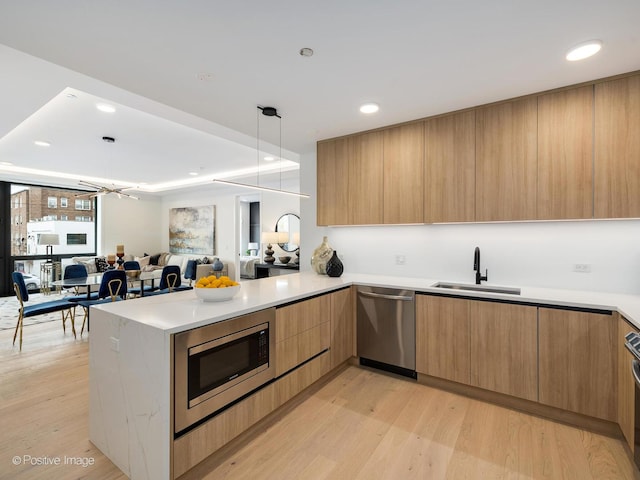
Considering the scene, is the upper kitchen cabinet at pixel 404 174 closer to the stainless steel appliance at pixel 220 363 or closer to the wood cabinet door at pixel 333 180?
the wood cabinet door at pixel 333 180

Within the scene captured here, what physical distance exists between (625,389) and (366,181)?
2.51 m

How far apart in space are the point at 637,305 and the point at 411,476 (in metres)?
1.80

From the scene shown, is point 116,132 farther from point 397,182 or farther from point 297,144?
point 397,182

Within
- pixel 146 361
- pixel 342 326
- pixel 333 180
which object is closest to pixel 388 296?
pixel 342 326

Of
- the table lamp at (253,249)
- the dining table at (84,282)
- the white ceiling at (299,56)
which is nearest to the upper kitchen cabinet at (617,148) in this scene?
the white ceiling at (299,56)

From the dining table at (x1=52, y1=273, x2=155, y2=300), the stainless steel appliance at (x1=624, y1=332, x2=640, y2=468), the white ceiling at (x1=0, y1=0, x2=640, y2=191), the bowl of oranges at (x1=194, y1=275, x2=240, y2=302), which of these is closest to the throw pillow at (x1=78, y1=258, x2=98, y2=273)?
the dining table at (x1=52, y1=273, x2=155, y2=300)

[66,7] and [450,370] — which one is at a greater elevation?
[66,7]

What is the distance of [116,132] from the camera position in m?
4.11

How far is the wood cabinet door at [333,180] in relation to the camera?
11.4 ft

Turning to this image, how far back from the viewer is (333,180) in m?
3.57

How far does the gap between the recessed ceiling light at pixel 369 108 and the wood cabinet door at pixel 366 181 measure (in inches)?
18.6

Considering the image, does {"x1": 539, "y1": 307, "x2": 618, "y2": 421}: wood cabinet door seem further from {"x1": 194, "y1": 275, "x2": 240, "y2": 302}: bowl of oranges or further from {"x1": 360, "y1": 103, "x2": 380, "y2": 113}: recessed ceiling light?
{"x1": 194, "y1": 275, "x2": 240, "y2": 302}: bowl of oranges

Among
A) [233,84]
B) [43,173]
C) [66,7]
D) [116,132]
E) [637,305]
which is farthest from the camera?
[43,173]

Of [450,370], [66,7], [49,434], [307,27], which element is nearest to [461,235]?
[450,370]
